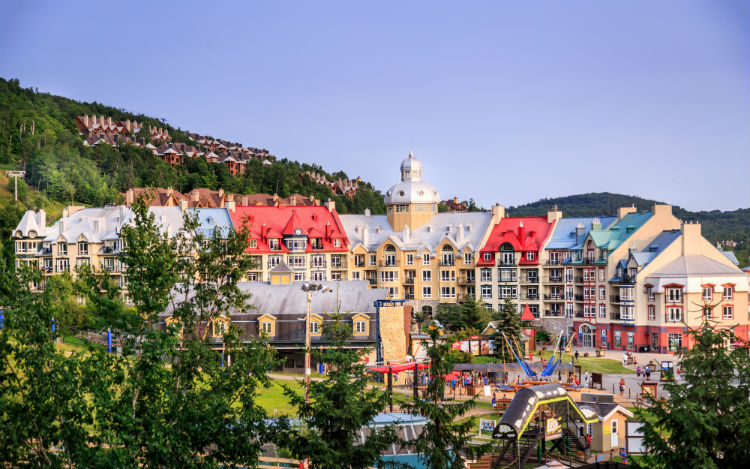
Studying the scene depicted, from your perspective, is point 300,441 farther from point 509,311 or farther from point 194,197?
point 194,197

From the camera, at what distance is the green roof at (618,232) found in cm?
8912

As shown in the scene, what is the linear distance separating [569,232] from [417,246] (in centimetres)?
1732

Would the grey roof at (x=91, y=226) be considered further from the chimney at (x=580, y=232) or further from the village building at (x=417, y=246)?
the chimney at (x=580, y=232)

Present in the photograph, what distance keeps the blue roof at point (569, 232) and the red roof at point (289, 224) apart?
23.6m

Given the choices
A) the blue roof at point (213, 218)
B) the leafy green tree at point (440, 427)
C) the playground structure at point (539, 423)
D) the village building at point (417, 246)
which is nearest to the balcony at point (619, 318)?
the village building at point (417, 246)

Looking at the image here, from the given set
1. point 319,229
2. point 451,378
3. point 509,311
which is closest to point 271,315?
point 451,378

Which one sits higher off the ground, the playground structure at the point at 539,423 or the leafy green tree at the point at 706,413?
the leafy green tree at the point at 706,413

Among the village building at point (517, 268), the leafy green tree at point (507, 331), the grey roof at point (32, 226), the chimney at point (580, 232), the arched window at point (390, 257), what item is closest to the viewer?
the leafy green tree at point (507, 331)

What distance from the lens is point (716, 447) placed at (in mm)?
24562

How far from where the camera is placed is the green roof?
89.1 m

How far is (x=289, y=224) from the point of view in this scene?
10075 cm

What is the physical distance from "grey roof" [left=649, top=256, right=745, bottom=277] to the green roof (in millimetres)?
5921

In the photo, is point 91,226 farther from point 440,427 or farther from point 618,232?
point 440,427

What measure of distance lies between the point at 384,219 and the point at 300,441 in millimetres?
82458
